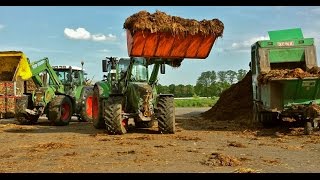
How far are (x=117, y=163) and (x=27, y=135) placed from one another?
6455 mm

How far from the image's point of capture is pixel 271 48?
44.1ft

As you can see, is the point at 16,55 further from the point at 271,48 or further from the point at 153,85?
the point at 271,48

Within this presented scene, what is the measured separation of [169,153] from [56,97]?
9.25 meters

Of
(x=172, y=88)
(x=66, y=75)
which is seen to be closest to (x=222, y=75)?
(x=172, y=88)

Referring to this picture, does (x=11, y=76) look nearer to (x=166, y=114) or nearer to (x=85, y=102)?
(x=85, y=102)

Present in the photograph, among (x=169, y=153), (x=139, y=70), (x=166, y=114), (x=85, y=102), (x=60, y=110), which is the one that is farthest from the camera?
(x=85, y=102)

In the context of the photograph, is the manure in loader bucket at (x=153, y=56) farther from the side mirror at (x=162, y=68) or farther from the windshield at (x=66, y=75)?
the windshield at (x=66, y=75)

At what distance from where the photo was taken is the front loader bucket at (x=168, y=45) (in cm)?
1177

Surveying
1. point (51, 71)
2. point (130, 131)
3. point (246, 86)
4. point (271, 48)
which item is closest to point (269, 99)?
point (271, 48)

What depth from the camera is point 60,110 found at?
16516 mm

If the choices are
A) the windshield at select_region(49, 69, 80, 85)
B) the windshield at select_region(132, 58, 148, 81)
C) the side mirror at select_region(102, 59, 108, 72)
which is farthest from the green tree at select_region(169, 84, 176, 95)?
the windshield at select_region(132, 58, 148, 81)

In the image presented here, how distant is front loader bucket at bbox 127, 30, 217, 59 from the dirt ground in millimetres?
2298

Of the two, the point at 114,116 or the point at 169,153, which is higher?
the point at 114,116

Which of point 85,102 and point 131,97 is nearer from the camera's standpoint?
point 131,97
